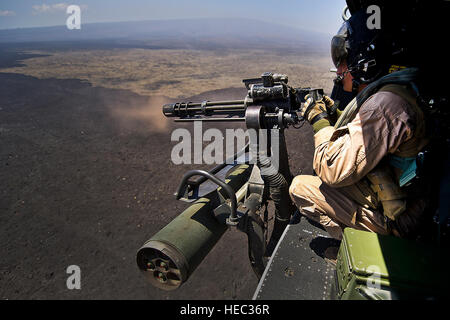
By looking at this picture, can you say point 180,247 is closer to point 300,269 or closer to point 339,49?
point 300,269

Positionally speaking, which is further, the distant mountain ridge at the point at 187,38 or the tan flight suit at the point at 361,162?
the distant mountain ridge at the point at 187,38

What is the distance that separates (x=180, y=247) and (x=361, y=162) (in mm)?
1580

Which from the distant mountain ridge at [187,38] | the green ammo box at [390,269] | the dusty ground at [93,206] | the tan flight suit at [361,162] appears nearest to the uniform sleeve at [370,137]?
the tan flight suit at [361,162]

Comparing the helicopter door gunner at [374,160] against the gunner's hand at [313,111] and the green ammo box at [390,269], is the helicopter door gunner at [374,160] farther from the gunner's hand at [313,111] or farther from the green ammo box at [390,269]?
the green ammo box at [390,269]

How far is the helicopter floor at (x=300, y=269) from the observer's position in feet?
6.70

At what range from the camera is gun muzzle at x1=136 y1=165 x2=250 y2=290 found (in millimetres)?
2186

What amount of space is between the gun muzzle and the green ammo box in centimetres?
119

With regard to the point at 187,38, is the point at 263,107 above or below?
below

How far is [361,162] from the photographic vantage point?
1.87m

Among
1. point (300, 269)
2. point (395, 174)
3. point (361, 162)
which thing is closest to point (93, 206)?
point (300, 269)

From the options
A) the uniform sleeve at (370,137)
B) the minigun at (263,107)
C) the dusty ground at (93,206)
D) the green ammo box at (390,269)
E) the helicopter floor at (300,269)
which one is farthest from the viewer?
the dusty ground at (93,206)

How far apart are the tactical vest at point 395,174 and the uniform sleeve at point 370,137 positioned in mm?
69

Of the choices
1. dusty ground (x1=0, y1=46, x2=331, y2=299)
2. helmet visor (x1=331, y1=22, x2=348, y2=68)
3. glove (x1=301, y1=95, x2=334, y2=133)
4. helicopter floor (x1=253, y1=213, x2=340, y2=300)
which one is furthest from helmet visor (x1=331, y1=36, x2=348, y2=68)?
dusty ground (x1=0, y1=46, x2=331, y2=299)

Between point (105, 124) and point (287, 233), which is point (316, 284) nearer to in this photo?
point (287, 233)
